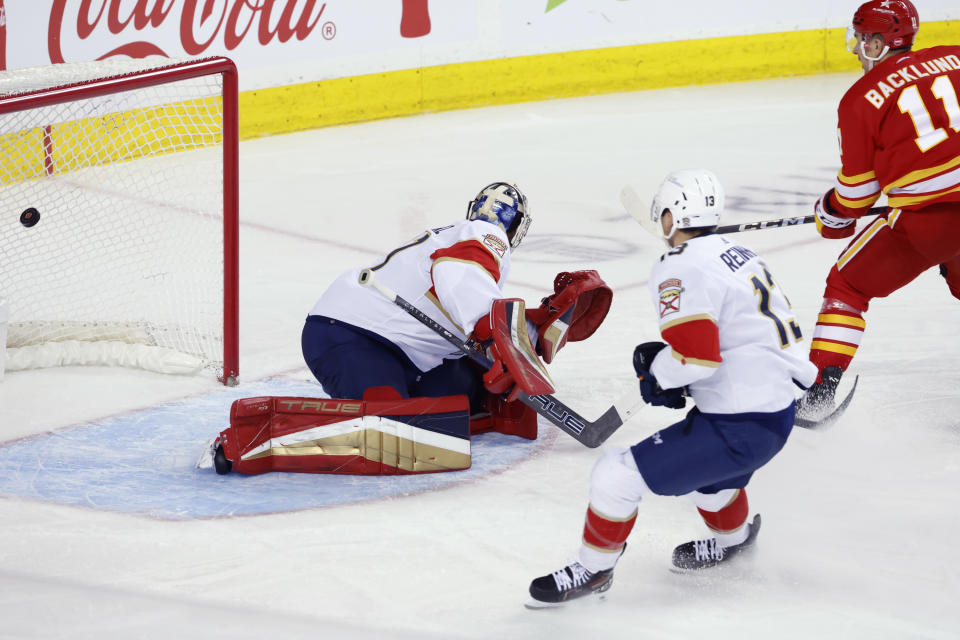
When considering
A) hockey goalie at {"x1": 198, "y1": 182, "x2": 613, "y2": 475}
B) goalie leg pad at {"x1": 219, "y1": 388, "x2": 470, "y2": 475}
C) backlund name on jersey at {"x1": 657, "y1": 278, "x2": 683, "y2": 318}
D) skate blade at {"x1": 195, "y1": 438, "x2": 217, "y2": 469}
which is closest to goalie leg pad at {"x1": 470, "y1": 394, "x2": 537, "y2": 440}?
hockey goalie at {"x1": 198, "y1": 182, "x2": 613, "y2": 475}

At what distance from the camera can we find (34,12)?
589 cm

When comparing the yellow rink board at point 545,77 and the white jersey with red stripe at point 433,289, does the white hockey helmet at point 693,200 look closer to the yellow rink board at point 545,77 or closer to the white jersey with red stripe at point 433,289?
the white jersey with red stripe at point 433,289

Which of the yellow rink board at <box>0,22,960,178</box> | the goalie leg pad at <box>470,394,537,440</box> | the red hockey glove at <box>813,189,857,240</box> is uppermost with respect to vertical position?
the yellow rink board at <box>0,22,960,178</box>

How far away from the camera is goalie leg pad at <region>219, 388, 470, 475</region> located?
2643 mm

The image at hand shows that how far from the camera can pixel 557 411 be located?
2807 mm

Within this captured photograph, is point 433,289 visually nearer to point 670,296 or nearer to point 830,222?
point 670,296

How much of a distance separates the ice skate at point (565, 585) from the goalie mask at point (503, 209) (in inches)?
38.3

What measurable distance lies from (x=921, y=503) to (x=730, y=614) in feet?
2.27

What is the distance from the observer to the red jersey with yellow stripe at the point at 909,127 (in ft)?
9.33

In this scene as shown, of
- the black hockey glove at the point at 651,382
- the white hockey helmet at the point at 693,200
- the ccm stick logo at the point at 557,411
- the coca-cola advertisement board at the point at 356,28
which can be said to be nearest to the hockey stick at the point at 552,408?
the ccm stick logo at the point at 557,411

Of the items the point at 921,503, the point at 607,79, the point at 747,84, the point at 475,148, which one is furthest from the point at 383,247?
the point at 747,84

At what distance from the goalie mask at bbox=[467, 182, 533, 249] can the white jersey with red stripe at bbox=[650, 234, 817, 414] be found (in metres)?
0.79

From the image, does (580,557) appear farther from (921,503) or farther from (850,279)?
(850,279)

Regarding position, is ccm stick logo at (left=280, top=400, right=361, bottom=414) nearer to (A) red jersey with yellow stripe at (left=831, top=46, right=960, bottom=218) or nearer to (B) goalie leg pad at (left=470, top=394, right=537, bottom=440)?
(B) goalie leg pad at (left=470, top=394, right=537, bottom=440)
